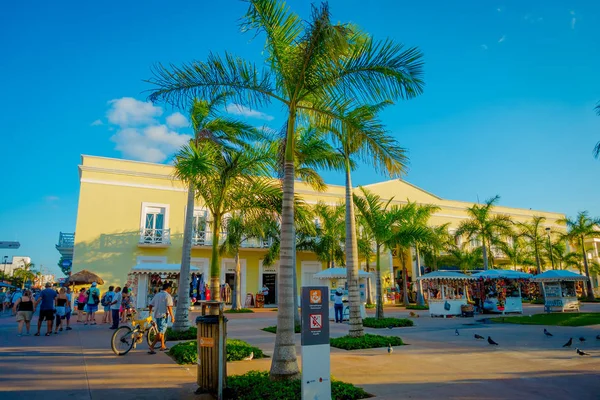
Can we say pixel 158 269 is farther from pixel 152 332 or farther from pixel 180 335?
pixel 152 332

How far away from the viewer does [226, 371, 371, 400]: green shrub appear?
5365mm

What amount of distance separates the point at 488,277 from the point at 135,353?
19.2 metres

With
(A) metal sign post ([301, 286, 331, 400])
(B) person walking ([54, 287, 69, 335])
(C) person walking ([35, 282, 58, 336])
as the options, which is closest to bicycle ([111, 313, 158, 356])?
(C) person walking ([35, 282, 58, 336])

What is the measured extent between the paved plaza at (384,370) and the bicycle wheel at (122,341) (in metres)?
0.18

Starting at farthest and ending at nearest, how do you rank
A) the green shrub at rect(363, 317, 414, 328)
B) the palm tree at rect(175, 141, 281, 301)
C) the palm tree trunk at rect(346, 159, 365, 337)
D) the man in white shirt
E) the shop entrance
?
the shop entrance < the green shrub at rect(363, 317, 414, 328) < the palm tree at rect(175, 141, 281, 301) < the palm tree trunk at rect(346, 159, 365, 337) < the man in white shirt

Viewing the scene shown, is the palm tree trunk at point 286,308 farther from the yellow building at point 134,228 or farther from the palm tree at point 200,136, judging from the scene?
the yellow building at point 134,228

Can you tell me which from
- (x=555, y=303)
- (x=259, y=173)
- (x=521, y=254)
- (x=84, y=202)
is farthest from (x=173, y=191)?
(x=521, y=254)

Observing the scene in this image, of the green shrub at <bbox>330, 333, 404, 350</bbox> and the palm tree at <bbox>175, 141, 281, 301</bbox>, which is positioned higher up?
the palm tree at <bbox>175, 141, 281, 301</bbox>

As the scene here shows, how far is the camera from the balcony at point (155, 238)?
85.7ft

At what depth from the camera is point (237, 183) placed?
11195 mm

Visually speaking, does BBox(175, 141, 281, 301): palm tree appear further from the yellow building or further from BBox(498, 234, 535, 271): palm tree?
BBox(498, 234, 535, 271): palm tree

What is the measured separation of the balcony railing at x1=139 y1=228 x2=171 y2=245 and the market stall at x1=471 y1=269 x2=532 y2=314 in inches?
751

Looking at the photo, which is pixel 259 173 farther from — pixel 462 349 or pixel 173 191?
pixel 173 191

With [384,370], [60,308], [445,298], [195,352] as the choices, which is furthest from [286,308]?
[445,298]
